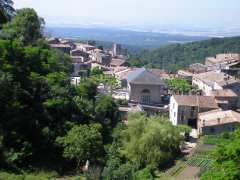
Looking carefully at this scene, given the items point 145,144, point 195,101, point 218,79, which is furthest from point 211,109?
point 145,144

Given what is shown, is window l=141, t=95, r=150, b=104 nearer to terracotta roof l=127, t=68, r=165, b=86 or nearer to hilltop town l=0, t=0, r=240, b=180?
terracotta roof l=127, t=68, r=165, b=86

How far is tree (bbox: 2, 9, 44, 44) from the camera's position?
31.8 m

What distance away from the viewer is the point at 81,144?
22250 mm

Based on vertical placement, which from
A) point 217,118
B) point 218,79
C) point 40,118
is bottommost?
point 217,118

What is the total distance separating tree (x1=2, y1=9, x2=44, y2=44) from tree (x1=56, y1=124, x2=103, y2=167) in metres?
10.0

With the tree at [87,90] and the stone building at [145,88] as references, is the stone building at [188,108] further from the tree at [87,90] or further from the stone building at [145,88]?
the tree at [87,90]

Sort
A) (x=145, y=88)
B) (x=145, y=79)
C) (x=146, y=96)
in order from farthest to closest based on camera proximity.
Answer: (x=146, y=96) < (x=145, y=79) < (x=145, y=88)

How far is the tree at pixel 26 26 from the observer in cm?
3181

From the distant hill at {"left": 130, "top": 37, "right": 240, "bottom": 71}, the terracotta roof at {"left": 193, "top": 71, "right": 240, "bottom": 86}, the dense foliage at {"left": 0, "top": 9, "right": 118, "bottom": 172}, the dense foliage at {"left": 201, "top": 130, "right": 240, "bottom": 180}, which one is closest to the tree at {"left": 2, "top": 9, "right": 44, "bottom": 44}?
the dense foliage at {"left": 0, "top": 9, "right": 118, "bottom": 172}

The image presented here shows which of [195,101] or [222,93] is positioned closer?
[195,101]

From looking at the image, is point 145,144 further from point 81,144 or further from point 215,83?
Result: point 215,83

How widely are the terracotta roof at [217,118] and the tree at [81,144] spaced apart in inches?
554

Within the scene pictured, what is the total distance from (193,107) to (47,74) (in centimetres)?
1504

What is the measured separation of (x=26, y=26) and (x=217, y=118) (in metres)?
14.6
